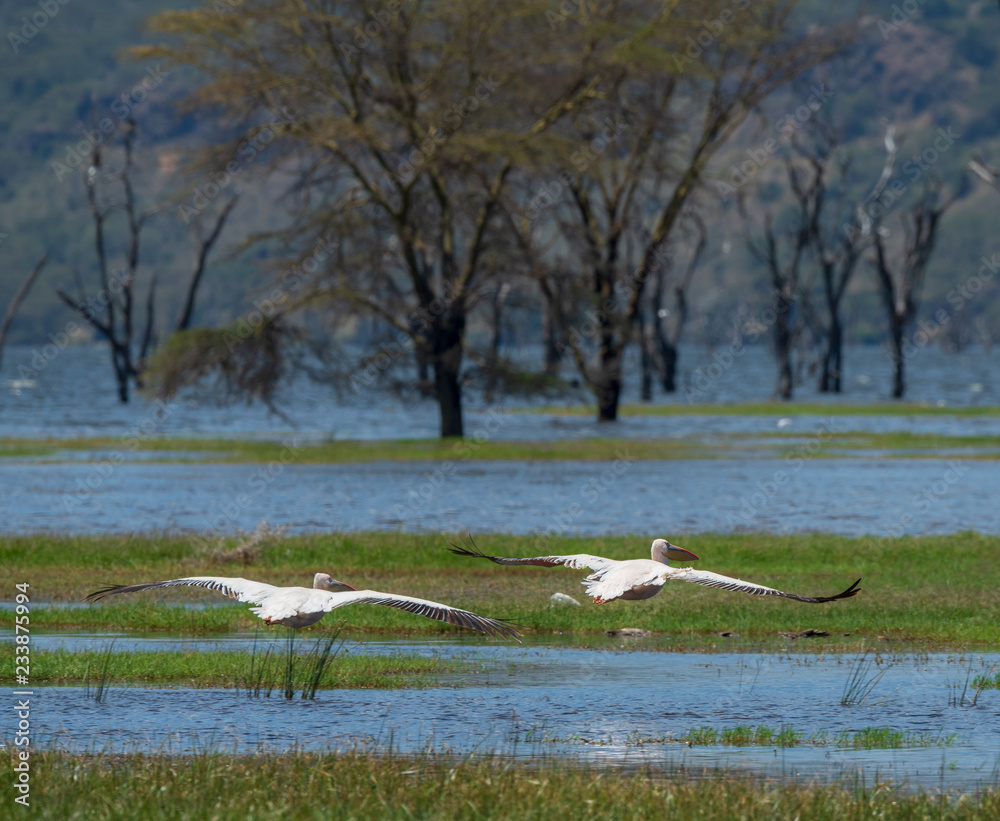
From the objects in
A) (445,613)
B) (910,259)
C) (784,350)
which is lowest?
(445,613)

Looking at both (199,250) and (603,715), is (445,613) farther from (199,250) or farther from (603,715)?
(199,250)

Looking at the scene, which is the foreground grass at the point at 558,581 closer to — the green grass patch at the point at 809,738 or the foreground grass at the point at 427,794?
the green grass patch at the point at 809,738

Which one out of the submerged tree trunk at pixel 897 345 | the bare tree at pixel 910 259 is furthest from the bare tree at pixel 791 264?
the submerged tree trunk at pixel 897 345

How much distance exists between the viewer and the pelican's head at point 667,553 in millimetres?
11930

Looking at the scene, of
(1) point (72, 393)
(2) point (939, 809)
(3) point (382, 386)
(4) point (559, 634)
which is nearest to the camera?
(2) point (939, 809)

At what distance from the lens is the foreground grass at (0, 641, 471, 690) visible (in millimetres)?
13758

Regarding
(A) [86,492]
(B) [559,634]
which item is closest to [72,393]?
(A) [86,492]

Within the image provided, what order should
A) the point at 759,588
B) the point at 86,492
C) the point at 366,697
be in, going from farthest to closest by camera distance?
the point at 86,492 → the point at 366,697 → the point at 759,588

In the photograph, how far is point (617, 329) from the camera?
5041 centimetres

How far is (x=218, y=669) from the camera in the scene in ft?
46.4

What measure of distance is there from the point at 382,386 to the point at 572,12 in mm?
13640

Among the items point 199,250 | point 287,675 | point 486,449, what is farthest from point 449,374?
point 287,675

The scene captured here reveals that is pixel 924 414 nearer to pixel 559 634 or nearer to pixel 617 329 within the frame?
pixel 617 329

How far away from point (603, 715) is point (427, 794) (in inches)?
134
